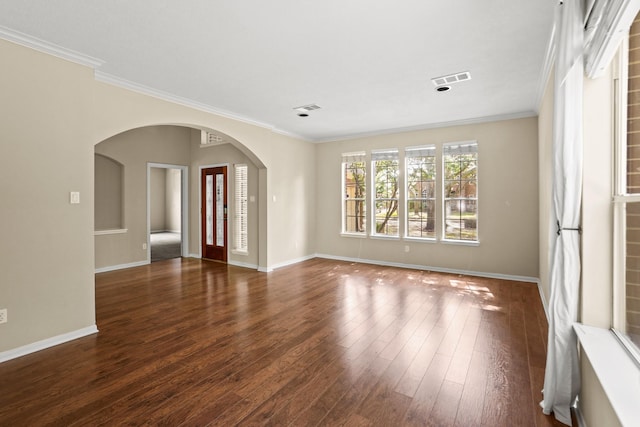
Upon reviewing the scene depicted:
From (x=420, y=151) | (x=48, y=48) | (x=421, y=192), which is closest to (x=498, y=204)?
(x=421, y=192)

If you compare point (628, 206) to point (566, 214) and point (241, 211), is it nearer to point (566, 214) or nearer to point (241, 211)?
point (566, 214)

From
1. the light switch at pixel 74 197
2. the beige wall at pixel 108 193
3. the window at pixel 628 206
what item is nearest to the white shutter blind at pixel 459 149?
the window at pixel 628 206

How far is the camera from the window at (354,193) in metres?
7.03

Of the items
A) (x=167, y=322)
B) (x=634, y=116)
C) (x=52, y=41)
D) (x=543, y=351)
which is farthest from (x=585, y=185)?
(x=52, y=41)

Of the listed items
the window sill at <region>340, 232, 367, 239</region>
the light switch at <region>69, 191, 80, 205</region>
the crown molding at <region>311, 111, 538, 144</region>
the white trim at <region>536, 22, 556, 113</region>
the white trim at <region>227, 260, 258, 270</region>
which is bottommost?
the white trim at <region>227, 260, 258, 270</region>

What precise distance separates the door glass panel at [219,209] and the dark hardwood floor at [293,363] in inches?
98.8

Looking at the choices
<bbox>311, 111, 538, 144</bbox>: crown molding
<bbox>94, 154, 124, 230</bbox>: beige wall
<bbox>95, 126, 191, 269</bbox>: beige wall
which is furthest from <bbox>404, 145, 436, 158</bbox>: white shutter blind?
<bbox>94, 154, 124, 230</bbox>: beige wall

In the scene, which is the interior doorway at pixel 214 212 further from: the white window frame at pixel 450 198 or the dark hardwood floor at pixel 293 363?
the white window frame at pixel 450 198

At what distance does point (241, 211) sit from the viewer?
6805 mm

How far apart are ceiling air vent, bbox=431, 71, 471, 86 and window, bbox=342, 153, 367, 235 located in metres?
3.15

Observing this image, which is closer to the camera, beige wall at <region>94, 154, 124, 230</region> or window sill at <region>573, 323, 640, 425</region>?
window sill at <region>573, 323, 640, 425</region>

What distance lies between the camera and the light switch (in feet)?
10.5

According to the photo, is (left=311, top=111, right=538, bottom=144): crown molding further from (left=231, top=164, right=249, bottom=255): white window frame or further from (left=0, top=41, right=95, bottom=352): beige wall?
(left=0, top=41, right=95, bottom=352): beige wall

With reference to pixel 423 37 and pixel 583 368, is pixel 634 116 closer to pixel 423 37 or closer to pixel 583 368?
pixel 583 368
